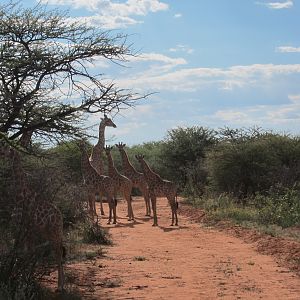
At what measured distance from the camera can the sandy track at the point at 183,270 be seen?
996cm

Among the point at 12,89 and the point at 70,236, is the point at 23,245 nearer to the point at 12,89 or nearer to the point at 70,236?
the point at 12,89

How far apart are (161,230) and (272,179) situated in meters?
7.64

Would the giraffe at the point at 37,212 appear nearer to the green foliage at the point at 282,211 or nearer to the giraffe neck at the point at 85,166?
the green foliage at the point at 282,211

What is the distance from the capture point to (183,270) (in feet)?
39.3

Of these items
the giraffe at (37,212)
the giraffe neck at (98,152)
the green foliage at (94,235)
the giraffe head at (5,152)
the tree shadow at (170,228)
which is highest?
the giraffe neck at (98,152)

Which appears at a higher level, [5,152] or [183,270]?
[5,152]

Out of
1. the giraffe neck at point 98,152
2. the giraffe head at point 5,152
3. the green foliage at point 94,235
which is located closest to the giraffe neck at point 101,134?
the giraffe neck at point 98,152

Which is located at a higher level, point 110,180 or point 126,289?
point 110,180

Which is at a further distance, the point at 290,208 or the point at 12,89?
the point at 290,208

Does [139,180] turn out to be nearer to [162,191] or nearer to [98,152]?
[98,152]

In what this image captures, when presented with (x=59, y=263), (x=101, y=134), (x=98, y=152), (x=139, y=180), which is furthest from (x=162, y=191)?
(x=59, y=263)

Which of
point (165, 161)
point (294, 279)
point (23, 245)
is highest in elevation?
point (165, 161)

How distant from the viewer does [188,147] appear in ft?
112

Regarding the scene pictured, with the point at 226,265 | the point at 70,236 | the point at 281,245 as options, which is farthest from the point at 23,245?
the point at 281,245
